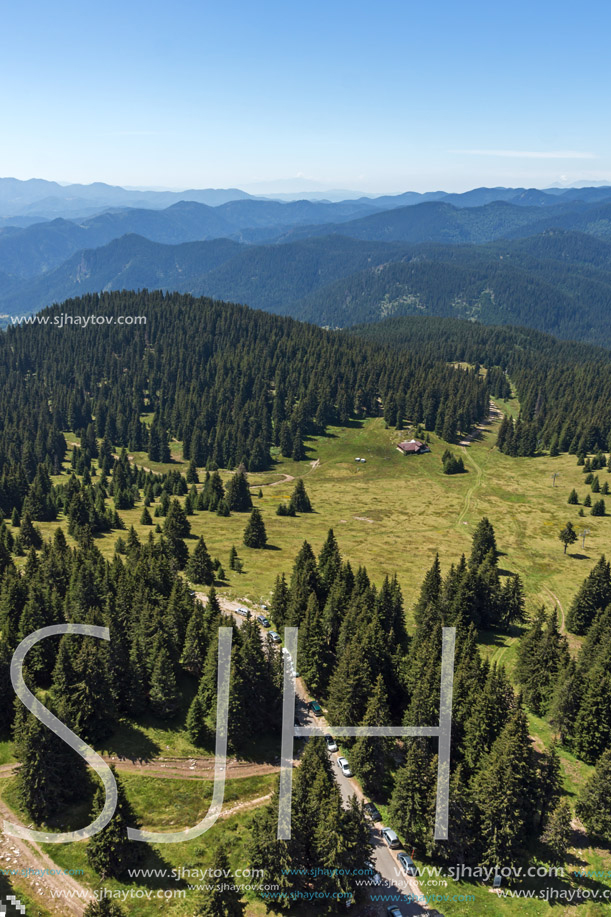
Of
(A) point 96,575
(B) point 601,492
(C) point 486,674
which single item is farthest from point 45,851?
(B) point 601,492

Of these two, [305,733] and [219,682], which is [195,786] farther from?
[305,733]

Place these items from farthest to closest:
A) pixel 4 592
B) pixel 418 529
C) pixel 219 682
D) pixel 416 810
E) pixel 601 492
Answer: pixel 601 492 → pixel 418 529 → pixel 4 592 → pixel 219 682 → pixel 416 810

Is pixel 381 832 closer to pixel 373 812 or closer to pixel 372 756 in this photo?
pixel 373 812

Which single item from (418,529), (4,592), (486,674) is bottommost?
(418,529)

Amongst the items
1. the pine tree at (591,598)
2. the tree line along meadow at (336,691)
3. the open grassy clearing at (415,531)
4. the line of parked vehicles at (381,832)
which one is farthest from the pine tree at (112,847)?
the pine tree at (591,598)

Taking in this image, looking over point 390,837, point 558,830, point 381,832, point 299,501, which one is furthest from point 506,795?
point 299,501

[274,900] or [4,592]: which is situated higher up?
[4,592]
